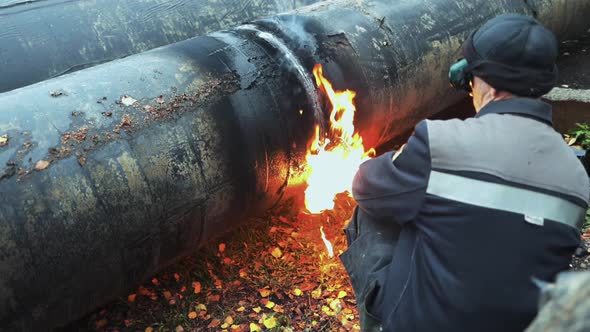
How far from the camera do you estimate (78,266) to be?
2.76 m

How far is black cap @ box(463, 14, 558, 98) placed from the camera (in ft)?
7.73

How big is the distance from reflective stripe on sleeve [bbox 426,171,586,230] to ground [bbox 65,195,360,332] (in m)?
1.77

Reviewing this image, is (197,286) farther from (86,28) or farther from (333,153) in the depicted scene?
(86,28)

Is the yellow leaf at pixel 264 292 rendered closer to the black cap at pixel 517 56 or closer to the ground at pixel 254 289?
the ground at pixel 254 289

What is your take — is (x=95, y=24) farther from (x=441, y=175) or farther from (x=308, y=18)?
(x=441, y=175)

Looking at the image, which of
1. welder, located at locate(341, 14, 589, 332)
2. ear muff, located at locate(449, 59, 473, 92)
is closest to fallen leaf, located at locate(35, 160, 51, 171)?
welder, located at locate(341, 14, 589, 332)

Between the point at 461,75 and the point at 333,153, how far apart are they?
139 cm

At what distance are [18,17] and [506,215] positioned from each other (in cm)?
425

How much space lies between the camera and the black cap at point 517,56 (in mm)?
2357

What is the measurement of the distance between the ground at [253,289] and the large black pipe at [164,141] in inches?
27.3

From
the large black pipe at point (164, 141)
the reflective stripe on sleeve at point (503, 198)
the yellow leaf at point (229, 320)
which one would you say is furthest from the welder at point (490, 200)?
the yellow leaf at point (229, 320)

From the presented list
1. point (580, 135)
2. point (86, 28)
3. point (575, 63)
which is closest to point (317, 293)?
point (86, 28)

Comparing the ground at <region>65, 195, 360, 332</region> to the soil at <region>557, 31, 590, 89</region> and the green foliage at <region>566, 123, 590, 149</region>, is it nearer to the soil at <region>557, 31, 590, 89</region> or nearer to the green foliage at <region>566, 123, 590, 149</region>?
the green foliage at <region>566, 123, 590, 149</region>

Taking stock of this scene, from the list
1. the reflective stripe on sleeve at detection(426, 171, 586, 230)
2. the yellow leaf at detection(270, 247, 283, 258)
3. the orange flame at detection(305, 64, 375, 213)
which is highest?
the reflective stripe on sleeve at detection(426, 171, 586, 230)
